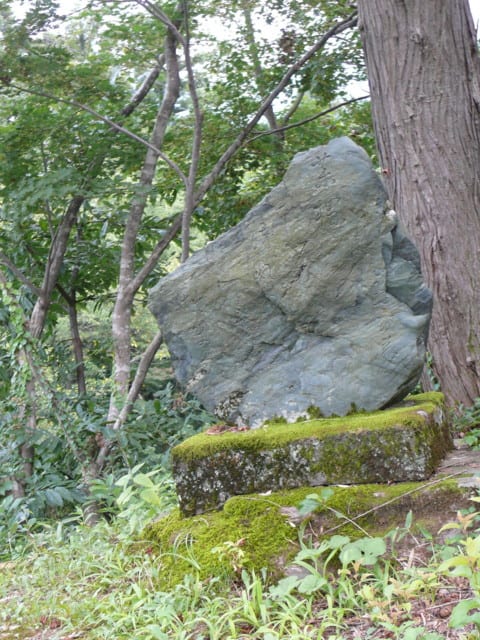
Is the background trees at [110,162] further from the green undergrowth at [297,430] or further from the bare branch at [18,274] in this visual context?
the green undergrowth at [297,430]

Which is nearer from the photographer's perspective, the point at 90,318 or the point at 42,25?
the point at 42,25

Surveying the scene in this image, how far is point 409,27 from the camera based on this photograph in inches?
193

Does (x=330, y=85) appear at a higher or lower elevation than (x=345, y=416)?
higher

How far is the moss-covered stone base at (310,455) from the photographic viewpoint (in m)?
3.07

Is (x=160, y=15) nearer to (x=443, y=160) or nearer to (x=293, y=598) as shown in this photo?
(x=443, y=160)

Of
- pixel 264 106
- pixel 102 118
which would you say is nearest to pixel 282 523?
pixel 102 118

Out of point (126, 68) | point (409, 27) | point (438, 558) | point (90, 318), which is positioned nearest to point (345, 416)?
point (438, 558)

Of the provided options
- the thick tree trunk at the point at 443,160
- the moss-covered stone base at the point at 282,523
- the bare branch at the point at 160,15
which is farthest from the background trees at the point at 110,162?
the moss-covered stone base at the point at 282,523

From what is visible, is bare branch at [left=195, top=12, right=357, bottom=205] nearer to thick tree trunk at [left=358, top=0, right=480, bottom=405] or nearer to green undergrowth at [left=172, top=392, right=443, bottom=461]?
thick tree trunk at [left=358, top=0, right=480, bottom=405]

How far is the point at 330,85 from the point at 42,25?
2964 mm

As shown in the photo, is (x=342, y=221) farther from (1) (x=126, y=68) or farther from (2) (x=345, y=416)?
(1) (x=126, y=68)

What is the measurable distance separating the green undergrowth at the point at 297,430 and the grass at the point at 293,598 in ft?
1.43

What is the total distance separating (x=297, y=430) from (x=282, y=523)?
436mm

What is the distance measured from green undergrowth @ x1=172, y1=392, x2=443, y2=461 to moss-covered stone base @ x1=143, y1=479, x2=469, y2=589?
0.25 m
